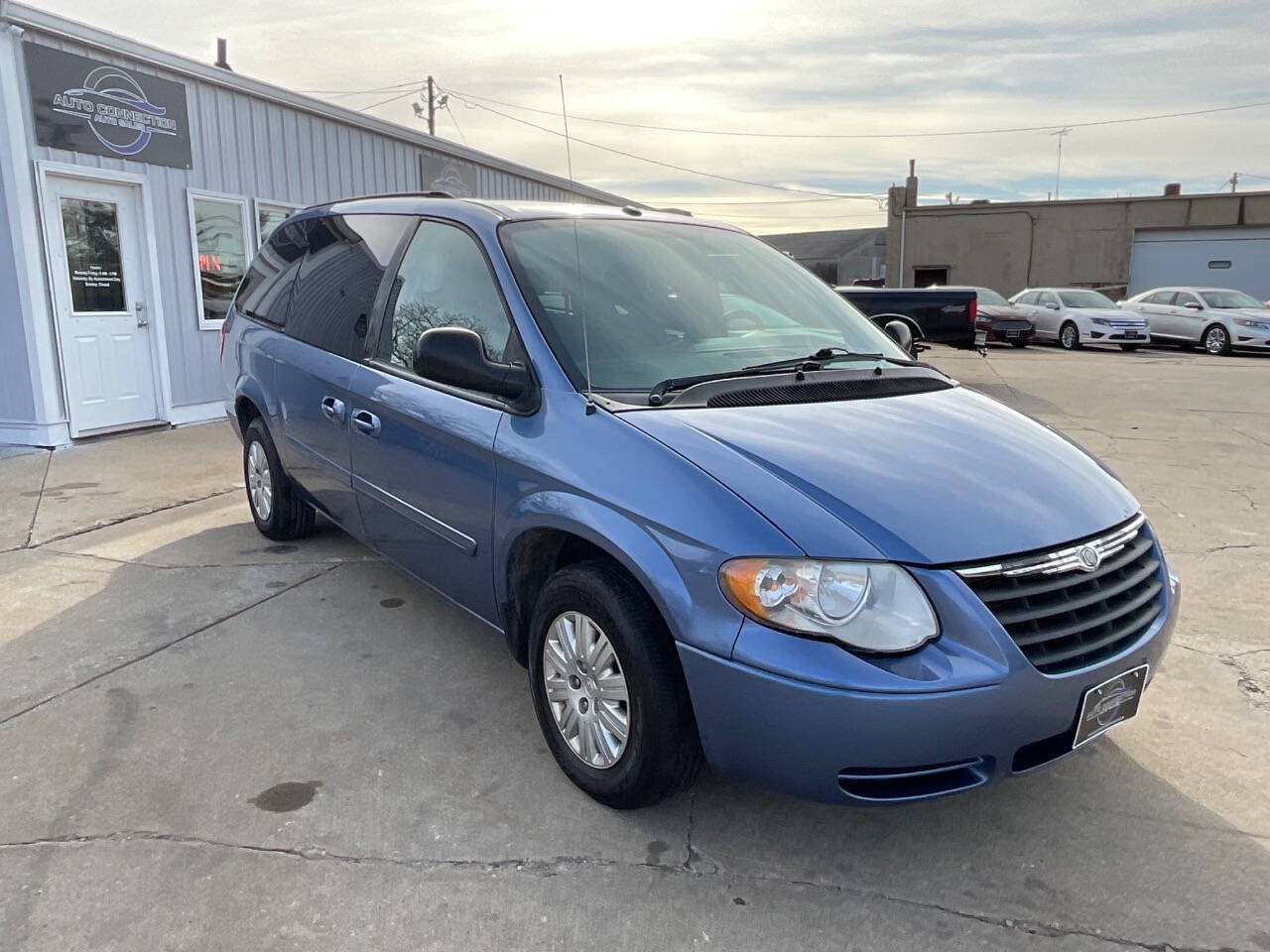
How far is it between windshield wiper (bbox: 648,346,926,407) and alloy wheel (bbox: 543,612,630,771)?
72cm

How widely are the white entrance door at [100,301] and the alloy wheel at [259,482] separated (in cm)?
375

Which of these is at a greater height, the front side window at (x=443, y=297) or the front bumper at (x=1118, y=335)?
the front side window at (x=443, y=297)

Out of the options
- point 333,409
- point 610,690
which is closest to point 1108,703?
point 610,690

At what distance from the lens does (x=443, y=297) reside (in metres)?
3.53

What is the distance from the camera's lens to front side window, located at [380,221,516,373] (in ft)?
10.6

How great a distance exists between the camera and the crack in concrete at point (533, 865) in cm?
235

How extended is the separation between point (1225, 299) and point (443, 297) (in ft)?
75.0

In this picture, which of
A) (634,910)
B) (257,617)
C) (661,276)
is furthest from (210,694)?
(661,276)

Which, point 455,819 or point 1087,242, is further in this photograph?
point 1087,242

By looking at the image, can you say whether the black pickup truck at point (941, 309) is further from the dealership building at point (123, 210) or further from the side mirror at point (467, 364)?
the side mirror at point (467, 364)

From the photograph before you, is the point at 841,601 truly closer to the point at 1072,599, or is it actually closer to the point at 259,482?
the point at 1072,599

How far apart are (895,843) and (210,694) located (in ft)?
8.17

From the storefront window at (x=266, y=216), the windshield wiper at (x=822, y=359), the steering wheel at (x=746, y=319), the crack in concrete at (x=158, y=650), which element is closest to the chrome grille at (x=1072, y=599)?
the windshield wiper at (x=822, y=359)

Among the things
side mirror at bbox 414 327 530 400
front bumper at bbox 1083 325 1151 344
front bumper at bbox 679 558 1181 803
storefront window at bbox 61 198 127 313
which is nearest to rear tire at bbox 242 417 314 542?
side mirror at bbox 414 327 530 400
